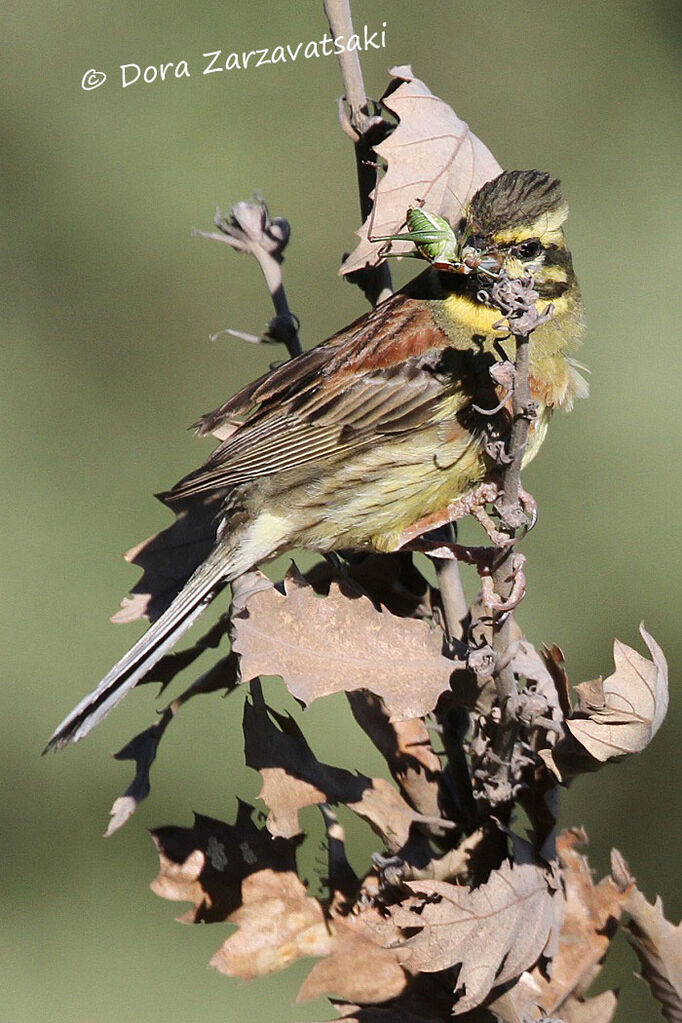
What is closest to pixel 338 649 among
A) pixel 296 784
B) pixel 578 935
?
pixel 296 784

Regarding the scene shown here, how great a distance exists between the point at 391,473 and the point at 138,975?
1488mm

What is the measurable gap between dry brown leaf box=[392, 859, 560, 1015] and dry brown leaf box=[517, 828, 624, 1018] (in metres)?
0.10

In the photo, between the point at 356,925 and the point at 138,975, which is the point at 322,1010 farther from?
the point at 356,925

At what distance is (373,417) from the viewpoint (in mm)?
2102

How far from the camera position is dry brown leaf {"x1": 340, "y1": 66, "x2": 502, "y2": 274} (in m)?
1.45

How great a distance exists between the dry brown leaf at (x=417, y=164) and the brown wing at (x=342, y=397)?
1.46 ft

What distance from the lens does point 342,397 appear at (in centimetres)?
213

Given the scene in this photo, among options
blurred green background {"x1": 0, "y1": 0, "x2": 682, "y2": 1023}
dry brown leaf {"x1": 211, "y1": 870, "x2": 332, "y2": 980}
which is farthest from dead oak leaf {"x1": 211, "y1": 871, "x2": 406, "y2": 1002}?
blurred green background {"x1": 0, "y1": 0, "x2": 682, "y2": 1023}

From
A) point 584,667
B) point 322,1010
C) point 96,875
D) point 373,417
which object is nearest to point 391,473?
point 373,417

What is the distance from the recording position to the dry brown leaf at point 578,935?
55.9 inches

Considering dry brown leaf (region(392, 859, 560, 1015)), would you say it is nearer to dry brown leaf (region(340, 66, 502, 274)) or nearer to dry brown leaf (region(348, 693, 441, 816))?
dry brown leaf (region(348, 693, 441, 816))

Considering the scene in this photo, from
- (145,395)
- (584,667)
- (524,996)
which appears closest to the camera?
(524,996)

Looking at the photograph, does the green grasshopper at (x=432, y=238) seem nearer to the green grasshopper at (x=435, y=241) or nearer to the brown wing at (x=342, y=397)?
the green grasshopper at (x=435, y=241)

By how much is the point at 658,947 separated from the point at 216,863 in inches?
19.3
